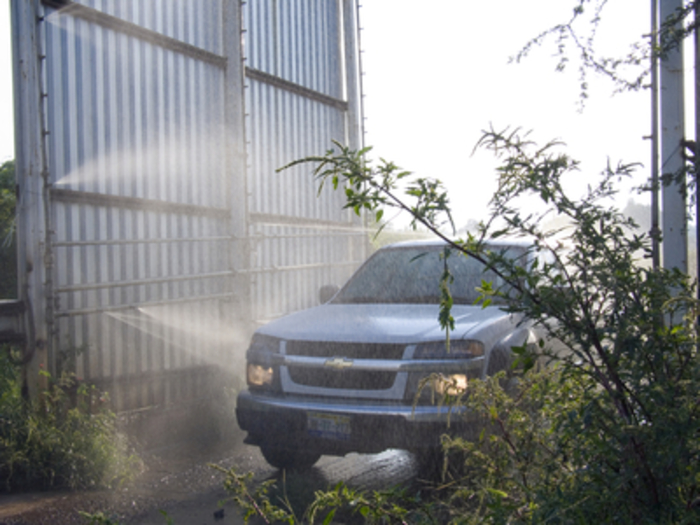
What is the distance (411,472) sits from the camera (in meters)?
5.39

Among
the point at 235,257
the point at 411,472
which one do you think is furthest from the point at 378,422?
the point at 235,257

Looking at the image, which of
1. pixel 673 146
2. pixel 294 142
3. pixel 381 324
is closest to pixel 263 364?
pixel 381 324

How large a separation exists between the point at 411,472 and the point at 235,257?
150 inches

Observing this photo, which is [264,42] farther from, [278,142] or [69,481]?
[69,481]

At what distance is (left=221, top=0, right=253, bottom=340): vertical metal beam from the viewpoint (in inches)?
327

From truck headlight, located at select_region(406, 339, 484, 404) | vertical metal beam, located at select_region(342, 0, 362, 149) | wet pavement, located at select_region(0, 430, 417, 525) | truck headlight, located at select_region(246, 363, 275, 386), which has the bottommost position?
wet pavement, located at select_region(0, 430, 417, 525)

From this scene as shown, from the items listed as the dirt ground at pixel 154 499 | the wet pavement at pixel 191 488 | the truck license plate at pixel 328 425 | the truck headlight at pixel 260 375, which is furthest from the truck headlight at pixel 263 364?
the dirt ground at pixel 154 499

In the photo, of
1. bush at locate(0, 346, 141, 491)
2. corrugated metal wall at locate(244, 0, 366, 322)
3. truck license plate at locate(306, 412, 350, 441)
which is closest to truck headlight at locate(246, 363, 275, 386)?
truck license plate at locate(306, 412, 350, 441)

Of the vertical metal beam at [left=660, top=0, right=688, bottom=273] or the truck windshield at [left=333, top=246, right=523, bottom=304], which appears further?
the truck windshield at [left=333, top=246, right=523, bottom=304]

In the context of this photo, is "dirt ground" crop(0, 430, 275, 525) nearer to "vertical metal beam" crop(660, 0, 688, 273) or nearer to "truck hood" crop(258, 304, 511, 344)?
"truck hood" crop(258, 304, 511, 344)

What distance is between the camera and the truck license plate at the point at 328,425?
4523 millimetres

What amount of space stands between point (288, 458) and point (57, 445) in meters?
1.74

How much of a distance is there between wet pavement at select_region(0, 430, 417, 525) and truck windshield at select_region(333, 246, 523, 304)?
1.38 m

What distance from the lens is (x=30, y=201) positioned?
5816 millimetres
